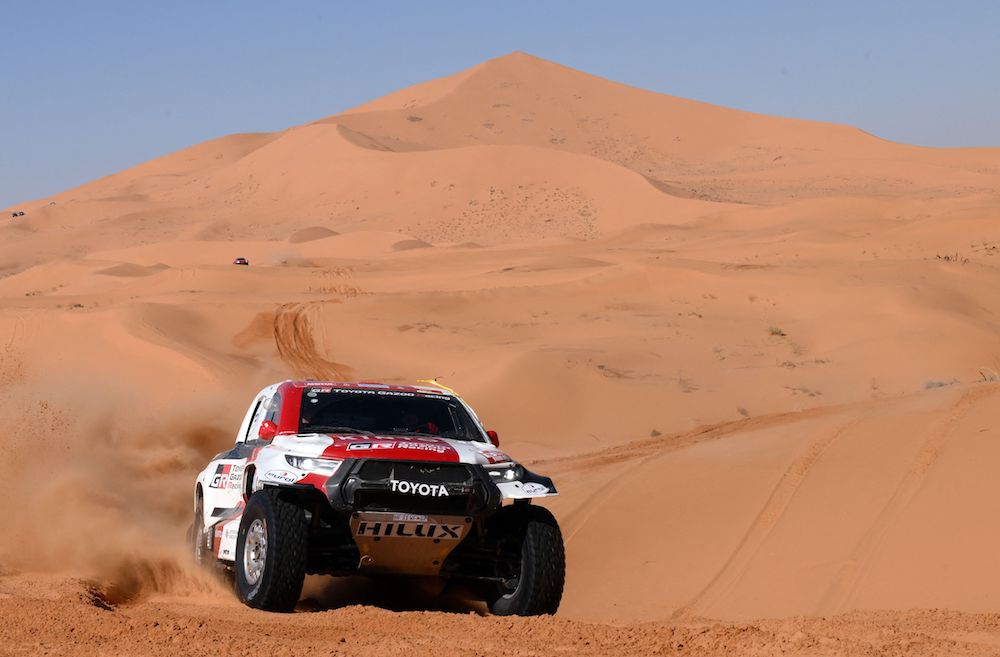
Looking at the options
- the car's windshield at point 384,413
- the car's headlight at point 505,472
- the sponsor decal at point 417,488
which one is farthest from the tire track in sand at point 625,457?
the sponsor decal at point 417,488

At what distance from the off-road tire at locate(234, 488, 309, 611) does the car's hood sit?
16.4 inches

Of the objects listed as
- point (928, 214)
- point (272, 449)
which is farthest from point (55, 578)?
point (928, 214)

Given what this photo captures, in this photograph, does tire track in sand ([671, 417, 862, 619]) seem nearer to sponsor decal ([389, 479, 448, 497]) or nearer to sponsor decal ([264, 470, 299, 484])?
sponsor decal ([389, 479, 448, 497])

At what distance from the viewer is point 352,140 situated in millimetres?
90062

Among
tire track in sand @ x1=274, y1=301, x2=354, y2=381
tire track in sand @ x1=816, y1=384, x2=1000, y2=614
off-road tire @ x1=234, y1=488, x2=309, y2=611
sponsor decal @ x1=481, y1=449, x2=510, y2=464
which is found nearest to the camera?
off-road tire @ x1=234, y1=488, x2=309, y2=611

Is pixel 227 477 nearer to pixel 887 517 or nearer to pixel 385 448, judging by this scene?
pixel 385 448

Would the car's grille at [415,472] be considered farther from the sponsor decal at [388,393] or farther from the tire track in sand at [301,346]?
the tire track in sand at [301,346]

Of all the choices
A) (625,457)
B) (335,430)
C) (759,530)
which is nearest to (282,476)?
(335,430)

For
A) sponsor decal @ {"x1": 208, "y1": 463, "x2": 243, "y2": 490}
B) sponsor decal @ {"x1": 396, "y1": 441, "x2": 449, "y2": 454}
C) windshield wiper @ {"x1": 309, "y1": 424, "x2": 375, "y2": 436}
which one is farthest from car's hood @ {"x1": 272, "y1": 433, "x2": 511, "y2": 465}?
sponsor decal @ {"x1": 208, "y1": 463, "x2": 243, "y2": 490}

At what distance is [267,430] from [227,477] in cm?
77

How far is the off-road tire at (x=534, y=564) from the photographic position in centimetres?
777

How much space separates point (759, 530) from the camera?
459 inches

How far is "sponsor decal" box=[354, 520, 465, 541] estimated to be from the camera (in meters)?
7.46

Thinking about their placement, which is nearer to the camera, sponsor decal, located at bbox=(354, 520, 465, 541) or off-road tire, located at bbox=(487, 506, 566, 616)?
sponsor decal, located at bbox=(354, 520, 465, 541)
